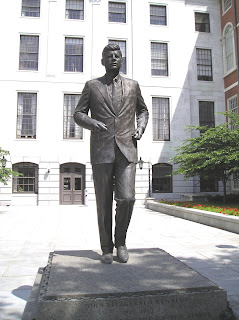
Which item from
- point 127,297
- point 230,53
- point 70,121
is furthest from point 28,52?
point 127,297

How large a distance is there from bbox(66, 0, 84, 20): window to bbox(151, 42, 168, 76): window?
6.47 m

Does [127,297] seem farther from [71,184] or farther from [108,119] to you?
[71,184]

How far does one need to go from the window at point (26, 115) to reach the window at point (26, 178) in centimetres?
223

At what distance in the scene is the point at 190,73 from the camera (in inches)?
1035

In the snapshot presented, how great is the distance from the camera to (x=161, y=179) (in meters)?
25.1

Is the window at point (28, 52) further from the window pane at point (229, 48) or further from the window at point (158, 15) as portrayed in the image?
the window pane at point (229, 48)

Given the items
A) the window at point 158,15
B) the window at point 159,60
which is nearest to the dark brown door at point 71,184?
the window at point 159,60

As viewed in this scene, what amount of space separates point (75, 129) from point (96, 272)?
847 inches

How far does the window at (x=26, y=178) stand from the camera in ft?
76.6

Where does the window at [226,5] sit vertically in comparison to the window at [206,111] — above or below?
above

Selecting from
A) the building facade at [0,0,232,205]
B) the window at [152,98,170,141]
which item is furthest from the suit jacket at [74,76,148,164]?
the window at [152,98,170,141]

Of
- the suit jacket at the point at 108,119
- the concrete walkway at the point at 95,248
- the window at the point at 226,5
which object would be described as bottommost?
the concrete walkway at the point at 95,248

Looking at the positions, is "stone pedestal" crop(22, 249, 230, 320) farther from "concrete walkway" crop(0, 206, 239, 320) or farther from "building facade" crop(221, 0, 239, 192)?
"building facade" crop(221, 0, 239, 192)

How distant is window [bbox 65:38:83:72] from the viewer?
24.8m
